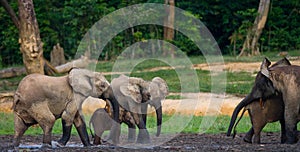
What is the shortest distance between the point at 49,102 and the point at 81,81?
0.63 metres

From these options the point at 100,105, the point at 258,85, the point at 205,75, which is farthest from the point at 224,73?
the point at 258,85

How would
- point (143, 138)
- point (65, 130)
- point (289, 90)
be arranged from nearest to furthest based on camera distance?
point (65, 130), point (289, 90), point (143, 138)

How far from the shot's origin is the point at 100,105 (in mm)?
17844

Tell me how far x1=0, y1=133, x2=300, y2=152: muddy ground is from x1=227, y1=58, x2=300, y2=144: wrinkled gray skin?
0.38 metres

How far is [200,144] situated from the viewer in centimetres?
1187

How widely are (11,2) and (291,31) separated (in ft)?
34.6

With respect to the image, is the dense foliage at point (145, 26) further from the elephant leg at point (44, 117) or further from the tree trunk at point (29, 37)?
the elephant leg at point (44, 117)

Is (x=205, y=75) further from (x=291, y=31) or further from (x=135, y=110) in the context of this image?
(x=135, y=110)

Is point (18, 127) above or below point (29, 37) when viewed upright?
below

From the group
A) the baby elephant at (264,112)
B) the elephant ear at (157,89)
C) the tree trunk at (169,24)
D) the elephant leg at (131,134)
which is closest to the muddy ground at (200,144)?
the baby elephant at (264,112)

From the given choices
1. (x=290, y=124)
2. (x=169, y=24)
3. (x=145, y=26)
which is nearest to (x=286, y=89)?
(x=290, y=124)

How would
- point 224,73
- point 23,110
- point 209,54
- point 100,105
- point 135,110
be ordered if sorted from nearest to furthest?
1. point 23,110
2. point 135,110
3. point 100,105
4. point 224,73
5. point 209,54

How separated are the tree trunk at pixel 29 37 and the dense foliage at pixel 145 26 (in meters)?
11.7

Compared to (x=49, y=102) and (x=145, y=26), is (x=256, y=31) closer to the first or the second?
(x=145, y=26)
